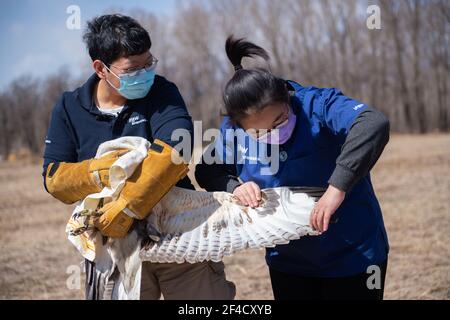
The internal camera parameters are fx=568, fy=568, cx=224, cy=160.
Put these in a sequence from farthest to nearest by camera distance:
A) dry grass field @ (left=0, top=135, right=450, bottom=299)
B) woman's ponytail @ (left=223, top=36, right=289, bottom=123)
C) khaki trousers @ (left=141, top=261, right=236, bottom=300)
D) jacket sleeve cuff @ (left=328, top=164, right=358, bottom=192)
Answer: dry grass field @ (left=0, top=135, right=450, bottom=299)
khaki trousers @ (left=141, top=261, right=236, bottom=300)
woman's ponytail @ (left=223, top=36, right=289, bottom=123)
jacket sleeve cuff @ (left=328, top=164, right=358, bottom=192)

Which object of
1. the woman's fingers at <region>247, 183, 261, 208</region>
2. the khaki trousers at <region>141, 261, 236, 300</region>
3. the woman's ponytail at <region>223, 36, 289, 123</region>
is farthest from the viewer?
the khaki trousers at <region>141, 261, 236, 300</region>

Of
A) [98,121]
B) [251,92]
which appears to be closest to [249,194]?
[251,92]

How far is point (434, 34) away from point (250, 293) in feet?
88.4

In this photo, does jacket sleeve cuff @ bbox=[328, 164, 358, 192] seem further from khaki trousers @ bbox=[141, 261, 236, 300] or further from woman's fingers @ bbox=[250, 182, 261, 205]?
khaki trousers @ bbox=[141, 261, 236, 300]

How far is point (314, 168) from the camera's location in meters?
2.44

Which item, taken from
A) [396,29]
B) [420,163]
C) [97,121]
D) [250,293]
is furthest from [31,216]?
[396,29]

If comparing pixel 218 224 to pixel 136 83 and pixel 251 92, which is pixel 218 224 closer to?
pixel 251 92

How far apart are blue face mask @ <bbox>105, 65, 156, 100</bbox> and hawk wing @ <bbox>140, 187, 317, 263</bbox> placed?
0.47m

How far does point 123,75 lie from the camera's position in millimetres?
2508

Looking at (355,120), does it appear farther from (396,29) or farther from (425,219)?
(396,29)

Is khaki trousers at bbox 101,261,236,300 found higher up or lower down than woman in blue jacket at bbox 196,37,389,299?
lower down

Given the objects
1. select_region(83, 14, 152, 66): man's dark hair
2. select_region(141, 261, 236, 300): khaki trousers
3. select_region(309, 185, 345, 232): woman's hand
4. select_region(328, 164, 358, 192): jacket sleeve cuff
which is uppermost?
select_region(83, 14, 152, 66): man's dark hair

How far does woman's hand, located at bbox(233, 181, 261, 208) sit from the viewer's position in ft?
7.73

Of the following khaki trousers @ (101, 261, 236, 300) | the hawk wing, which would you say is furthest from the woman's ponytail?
khaki trousers @ (101, 261, 236, 300)
